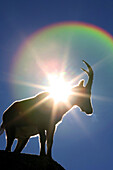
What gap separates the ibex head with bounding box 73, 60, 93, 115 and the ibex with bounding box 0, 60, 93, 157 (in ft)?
3.10

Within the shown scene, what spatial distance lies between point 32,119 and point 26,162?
1785 mm

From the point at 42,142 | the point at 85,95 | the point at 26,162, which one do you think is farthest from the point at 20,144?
the point at 85,95

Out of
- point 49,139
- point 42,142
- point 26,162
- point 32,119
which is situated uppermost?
point 32,119

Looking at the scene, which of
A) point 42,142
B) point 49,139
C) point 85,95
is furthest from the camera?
point 85,95

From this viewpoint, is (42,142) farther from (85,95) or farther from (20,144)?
(85,95)

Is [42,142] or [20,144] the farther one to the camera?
[20,144]

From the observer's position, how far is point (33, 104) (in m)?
9.75

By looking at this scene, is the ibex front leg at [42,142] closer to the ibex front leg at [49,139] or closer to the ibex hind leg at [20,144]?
the ibex front leg at [49,139]

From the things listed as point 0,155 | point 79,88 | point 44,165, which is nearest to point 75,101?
point 79,88

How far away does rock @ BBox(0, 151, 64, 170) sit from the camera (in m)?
7.85

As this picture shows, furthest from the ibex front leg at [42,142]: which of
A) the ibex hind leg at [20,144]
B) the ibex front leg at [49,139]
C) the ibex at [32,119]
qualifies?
the ibex hind leg at [20,144]

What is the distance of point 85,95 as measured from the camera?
435 inches

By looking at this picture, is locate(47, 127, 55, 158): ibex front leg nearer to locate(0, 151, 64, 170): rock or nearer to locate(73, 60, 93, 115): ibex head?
locate(0, 151, 64, 170): rock

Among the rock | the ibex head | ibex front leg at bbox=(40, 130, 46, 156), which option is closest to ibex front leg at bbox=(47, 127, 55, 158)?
ibex front leg at bbox=(40, 130, 46, 156)
